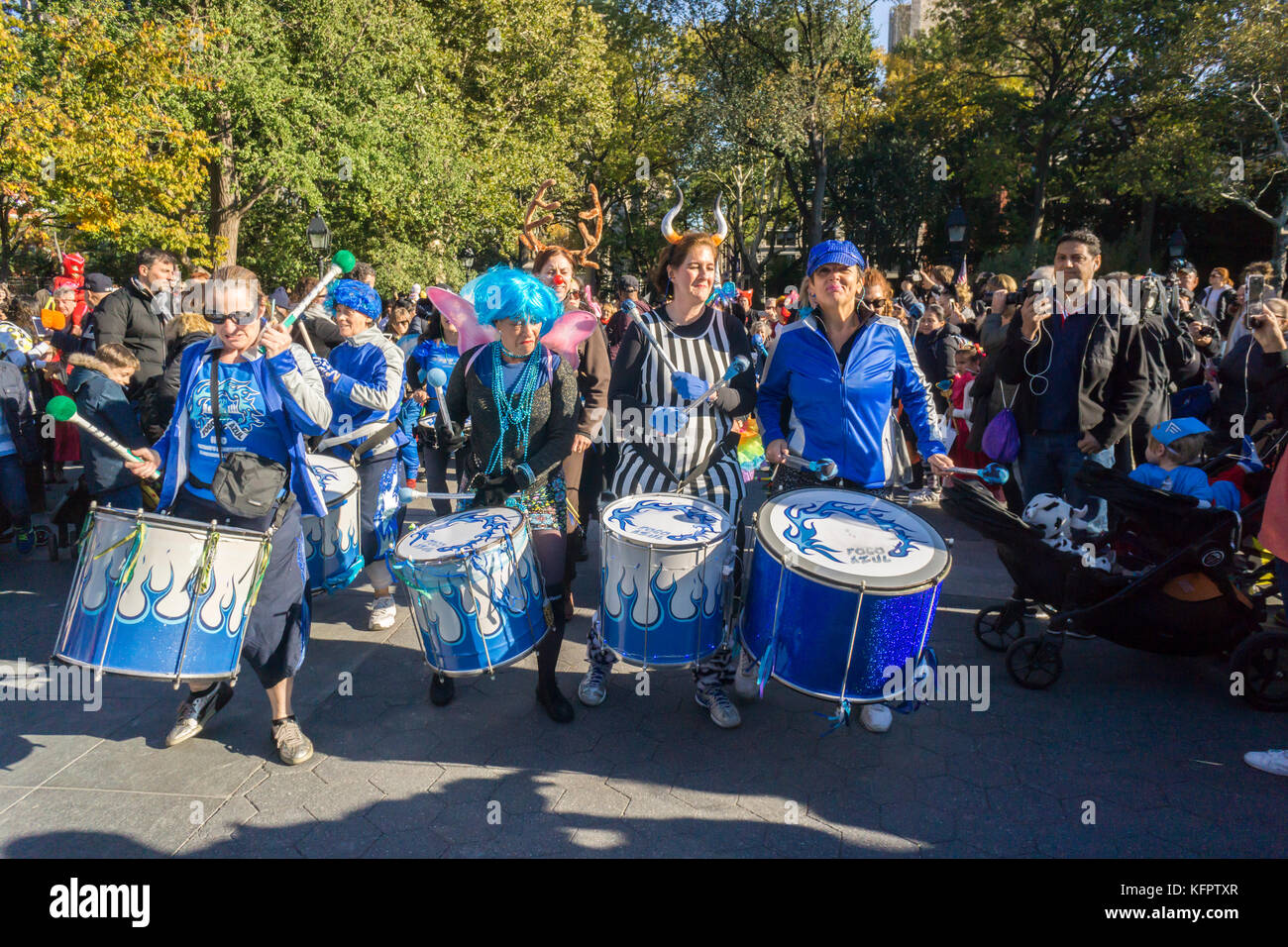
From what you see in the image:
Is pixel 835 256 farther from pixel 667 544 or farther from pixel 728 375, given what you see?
pixel 667 544

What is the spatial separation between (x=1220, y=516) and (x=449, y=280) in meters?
19.8

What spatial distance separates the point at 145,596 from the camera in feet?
9.20

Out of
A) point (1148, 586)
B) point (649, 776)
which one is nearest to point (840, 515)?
point (649, 776)

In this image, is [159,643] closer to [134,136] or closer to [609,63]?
[134,136]

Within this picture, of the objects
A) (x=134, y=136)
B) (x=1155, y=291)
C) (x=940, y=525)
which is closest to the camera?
(x=1155, y=291)

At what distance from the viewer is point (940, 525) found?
6.84m

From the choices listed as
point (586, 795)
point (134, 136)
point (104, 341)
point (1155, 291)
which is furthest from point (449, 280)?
point (586, 795)

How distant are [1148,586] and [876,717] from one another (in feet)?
4.70

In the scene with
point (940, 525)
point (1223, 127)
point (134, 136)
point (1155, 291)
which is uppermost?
point (1223, 127)

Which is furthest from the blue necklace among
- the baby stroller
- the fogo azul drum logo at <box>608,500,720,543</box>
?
the baby stroller

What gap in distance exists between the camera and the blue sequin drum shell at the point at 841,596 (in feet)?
8.83

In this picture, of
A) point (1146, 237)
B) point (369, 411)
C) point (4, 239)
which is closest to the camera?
point (369, 411)

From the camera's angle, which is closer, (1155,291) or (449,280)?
(1155,291)
